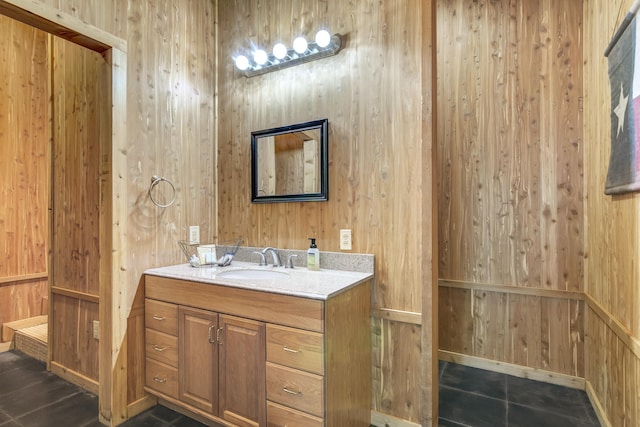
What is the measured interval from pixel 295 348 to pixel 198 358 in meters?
0.68

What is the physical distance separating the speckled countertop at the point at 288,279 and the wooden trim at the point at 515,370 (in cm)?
152

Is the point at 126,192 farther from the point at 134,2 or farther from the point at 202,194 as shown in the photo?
the point at 134,2

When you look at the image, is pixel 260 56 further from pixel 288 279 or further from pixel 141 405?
pixel 141 405

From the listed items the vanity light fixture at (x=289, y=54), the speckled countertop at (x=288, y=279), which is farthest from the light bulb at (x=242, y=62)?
the speckled countertop at (x=288, y=279)

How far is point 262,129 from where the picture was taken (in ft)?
7.95

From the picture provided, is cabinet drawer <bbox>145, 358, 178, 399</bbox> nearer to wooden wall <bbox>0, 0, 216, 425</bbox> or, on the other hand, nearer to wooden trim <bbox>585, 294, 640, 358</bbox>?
wooden wall <bbox>0, 0, 216, 425</bbox>

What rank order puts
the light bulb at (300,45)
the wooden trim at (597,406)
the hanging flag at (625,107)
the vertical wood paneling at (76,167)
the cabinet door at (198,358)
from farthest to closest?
1. the vertical wood paneling at (76,167)
2. the light bulb at (300,45)
3. the wooden trim at (597,406)
4. the cabinet door at (198,358)
5. the hanging flag at (625,107)

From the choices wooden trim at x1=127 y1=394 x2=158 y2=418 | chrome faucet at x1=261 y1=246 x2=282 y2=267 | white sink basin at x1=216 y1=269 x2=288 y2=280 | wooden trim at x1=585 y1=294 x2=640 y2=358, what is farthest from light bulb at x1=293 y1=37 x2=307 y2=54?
wooden trim at x1=127 y1=394 x2=158 y2=418

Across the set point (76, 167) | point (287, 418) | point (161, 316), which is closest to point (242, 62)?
point (76, 167)

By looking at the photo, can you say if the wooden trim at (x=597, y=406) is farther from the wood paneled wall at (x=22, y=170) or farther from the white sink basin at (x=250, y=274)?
the wood paneled wall at (x=22, y=170)

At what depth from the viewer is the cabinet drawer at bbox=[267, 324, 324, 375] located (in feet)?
4.86

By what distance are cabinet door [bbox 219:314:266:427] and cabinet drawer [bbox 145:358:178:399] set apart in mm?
387

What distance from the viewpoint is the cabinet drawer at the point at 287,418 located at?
1493mm

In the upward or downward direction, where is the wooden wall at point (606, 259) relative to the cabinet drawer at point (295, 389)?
upward
